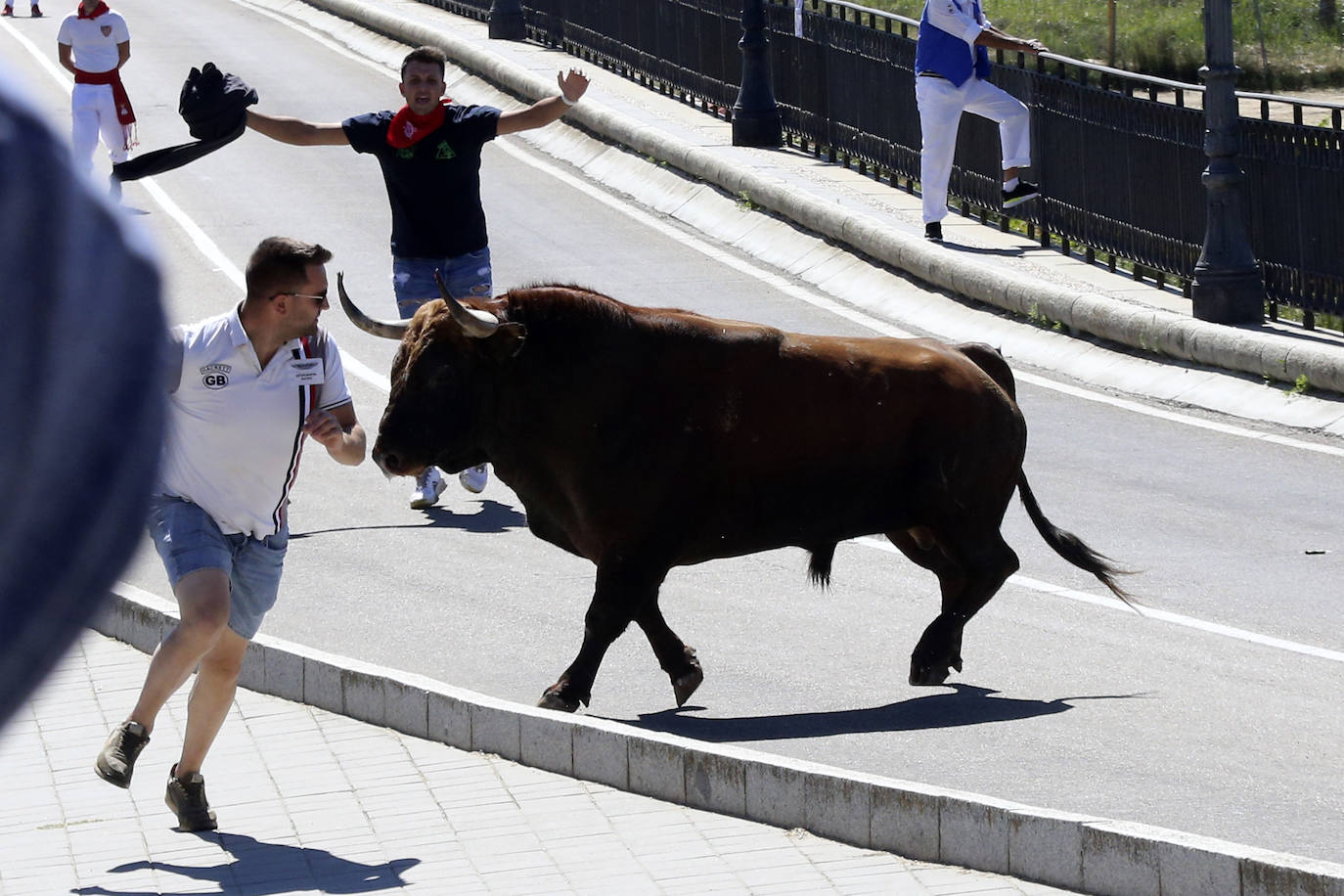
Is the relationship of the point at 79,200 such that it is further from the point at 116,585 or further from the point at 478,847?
the point at 478,847

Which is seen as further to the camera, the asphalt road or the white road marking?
the white road marking

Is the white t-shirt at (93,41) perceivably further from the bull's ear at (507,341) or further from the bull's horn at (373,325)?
the bull's ear at (507,341)

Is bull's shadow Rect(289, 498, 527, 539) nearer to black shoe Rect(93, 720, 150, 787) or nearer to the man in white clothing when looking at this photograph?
black shoe Rect(93, 720, 150, 787)

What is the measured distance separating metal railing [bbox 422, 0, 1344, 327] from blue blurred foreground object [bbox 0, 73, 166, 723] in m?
13.3

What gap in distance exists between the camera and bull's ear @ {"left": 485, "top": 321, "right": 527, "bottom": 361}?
7.19 meters

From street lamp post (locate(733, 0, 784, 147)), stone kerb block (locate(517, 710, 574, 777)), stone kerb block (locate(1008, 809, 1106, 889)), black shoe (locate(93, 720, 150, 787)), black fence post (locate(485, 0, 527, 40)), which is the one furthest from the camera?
black fence post (locate(485, 0, 527, 40))

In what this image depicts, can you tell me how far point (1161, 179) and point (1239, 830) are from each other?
1050 centimetres

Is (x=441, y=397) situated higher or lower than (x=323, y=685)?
higher

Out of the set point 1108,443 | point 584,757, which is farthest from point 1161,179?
point 584,757

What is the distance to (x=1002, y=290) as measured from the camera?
606 inches

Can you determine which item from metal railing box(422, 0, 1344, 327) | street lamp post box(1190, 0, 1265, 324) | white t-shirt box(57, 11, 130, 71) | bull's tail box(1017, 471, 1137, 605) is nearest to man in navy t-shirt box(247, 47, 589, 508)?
bull's tail box(1017, 471, 1137, 605)

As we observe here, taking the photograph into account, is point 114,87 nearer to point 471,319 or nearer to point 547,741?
point 471,319

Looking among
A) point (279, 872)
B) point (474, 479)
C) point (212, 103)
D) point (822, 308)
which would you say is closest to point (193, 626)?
point (279, 872)

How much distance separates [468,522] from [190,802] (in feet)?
16.9
